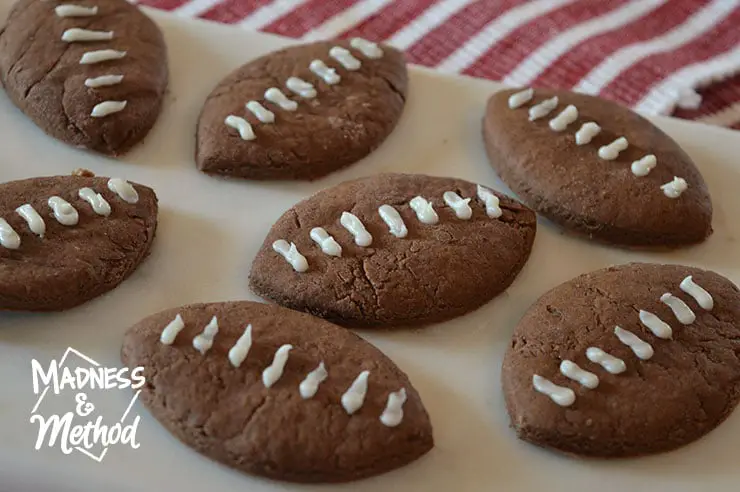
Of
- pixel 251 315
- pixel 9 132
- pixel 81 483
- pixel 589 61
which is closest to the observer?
pixel 81 483

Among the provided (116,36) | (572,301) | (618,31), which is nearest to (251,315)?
(572,301)

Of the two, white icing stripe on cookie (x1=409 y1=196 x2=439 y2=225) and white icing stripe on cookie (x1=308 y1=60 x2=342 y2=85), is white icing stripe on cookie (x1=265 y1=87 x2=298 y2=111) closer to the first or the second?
white icing stripe on cookie (x1=308 y1=60 x2=342 y2=85)

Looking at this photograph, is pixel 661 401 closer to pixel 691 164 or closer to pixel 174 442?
pixel 691 164

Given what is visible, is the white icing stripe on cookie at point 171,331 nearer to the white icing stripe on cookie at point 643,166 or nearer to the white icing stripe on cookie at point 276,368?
the white icing stripe on cookie at point 276,368

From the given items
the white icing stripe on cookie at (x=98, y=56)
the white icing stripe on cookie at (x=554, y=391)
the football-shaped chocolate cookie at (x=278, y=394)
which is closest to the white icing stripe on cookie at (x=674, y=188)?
the white icing stripe on cookie at (x=554, y=391)

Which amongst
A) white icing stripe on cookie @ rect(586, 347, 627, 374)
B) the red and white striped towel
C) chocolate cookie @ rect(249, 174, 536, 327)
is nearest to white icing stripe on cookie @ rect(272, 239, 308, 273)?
chocolate cookie @ rect(249, 174, 536, 327)

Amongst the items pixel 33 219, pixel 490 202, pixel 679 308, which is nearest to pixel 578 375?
pixel 679 308
